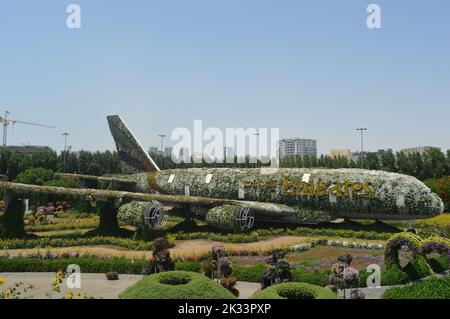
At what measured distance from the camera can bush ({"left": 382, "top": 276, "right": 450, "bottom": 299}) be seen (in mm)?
15141

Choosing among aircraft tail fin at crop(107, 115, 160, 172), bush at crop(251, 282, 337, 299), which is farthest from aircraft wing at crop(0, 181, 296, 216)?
bush at crop(251, 282, 337, 299)

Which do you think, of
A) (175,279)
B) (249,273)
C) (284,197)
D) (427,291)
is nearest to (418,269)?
(249,273)

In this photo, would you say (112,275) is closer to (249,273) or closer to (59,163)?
(249,273)

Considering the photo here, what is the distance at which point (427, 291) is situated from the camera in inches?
602

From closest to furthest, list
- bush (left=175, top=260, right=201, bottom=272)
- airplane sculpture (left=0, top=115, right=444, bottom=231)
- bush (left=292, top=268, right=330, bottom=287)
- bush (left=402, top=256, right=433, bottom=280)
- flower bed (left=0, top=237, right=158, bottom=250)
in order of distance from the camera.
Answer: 1. bush (left=292, top=268, right=330, bottom=287)
2. bush (left=402, top=256, right=433, bottom=280)
3. bush (left=175, top=260, right=201, bottom=272)
4. flower bed (left=0, top=237, right=158, bottom=250)
5. airplane sculpture (left=0, top=115, right=444, bottom=231)

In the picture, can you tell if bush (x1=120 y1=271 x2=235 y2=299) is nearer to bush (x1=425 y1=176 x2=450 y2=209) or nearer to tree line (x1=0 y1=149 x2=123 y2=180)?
bush (x1=425 y1=176 x2=450 y2=209)

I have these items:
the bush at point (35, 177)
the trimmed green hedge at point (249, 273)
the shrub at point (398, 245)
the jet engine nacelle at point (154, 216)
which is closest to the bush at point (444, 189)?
the shrub at point (398, 245)

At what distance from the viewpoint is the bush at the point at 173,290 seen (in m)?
15.0

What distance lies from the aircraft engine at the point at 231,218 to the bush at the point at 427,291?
26539 millimetres

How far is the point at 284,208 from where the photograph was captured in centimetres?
4669

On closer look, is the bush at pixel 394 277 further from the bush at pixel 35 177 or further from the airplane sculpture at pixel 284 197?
the bush at pixel 35 177
